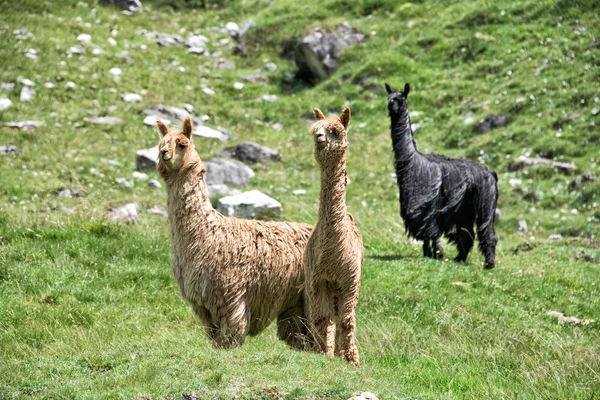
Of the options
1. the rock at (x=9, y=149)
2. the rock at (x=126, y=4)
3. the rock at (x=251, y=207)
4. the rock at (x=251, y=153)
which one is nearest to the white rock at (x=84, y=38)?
the rock at (x=126, y=4)

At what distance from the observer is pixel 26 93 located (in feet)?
69.8

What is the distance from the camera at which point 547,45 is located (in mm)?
22891

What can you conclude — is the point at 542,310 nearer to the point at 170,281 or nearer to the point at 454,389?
the point at 454,389

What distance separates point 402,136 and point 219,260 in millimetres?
7175

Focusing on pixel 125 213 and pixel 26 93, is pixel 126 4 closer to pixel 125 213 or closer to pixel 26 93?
pixel 26 93

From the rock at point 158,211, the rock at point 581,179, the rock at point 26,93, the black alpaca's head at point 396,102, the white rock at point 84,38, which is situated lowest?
the rock at point 158,211

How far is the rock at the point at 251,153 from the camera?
20547 mm

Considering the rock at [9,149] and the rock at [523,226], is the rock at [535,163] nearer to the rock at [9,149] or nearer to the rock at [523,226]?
the rock at [523,226]

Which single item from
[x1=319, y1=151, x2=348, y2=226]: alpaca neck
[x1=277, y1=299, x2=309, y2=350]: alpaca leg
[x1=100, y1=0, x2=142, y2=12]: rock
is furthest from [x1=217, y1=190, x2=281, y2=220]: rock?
[x1=100, y1=0, x2=142, y2=12]: rock

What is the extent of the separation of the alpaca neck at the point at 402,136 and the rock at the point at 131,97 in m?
10.8

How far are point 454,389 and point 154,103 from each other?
1634cm

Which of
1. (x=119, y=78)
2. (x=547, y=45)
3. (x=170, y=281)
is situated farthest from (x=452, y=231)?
(x=119, y=78)

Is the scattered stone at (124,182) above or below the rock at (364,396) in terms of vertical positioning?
below

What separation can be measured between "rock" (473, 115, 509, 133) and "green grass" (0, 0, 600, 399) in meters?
0.34
